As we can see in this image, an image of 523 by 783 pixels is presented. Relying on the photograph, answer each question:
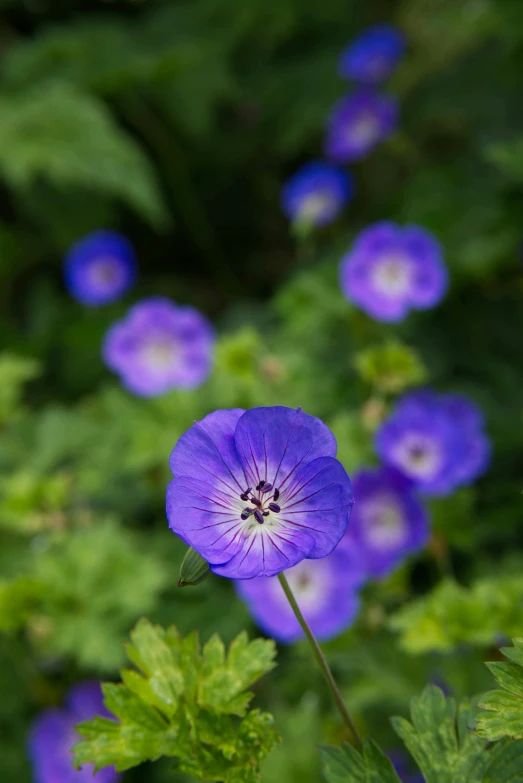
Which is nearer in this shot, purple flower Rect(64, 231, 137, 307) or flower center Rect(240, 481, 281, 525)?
flower center Rect(240, 481, 281, 525)

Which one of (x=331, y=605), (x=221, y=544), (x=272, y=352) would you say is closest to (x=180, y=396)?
(x=272, y=352)

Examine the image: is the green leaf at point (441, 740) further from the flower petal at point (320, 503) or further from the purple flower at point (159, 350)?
the purple flower at point (159, 350)

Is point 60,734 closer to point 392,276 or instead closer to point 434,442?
point 434,442

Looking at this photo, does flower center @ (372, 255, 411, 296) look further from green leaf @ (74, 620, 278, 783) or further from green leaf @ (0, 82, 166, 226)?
green leaf @ (74, 620, 278, 783)

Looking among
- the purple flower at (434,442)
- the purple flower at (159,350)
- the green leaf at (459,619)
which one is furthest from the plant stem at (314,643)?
the purple flower at (159,350)

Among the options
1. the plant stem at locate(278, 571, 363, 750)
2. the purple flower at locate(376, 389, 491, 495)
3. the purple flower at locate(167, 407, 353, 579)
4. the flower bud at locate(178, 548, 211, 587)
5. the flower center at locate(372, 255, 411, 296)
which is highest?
the flower center at locate(372, 255, 411, 296)

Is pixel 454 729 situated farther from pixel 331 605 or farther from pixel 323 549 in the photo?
pixel 331 605

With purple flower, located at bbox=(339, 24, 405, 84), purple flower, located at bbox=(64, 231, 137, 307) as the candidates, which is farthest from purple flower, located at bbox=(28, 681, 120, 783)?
purple flower, located at bbox=(339, 24, 405, 84)
